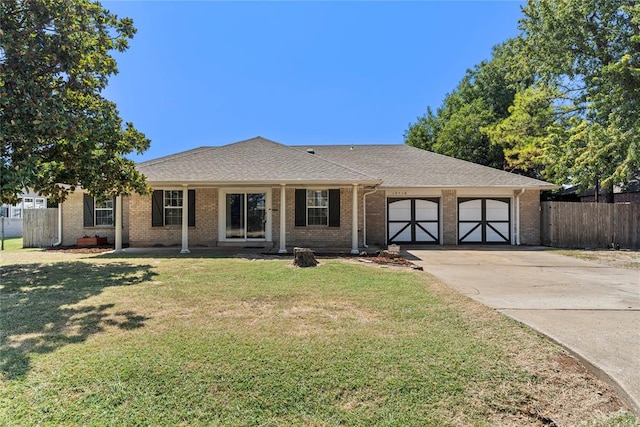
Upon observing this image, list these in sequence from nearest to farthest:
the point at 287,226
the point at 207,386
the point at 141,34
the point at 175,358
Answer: the point at 207,386, the point at 175,358, the point at 141,34, the point at 287,226

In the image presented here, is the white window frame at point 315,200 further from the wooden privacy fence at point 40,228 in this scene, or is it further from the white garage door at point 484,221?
the wooden privacy fence at point 40,228

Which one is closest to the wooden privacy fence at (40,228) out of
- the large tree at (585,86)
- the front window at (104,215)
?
the front window at (104,215)

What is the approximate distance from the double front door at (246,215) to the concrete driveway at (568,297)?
6.01 metres

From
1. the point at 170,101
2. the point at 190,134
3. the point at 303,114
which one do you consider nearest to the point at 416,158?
the point at 303,114

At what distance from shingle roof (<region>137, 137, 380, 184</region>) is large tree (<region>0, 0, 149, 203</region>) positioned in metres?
2.41

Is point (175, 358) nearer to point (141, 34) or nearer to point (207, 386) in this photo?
point (207, 386)

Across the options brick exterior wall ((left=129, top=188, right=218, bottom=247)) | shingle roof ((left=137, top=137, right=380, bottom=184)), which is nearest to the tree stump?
shingle roof ((left=137, top=137, right=380, bottom=184))

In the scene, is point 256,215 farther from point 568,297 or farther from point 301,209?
point 568,297

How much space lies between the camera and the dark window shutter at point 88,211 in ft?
46.0

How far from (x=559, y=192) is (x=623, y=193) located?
3.21m

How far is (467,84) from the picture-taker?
29.1m

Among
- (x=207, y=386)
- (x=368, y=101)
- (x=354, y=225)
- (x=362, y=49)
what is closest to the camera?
(x=207, y=386)

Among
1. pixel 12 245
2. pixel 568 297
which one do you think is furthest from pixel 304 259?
pixel 12 245

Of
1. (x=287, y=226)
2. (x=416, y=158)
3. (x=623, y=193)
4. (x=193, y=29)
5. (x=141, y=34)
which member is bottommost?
(x=287, y=226)
